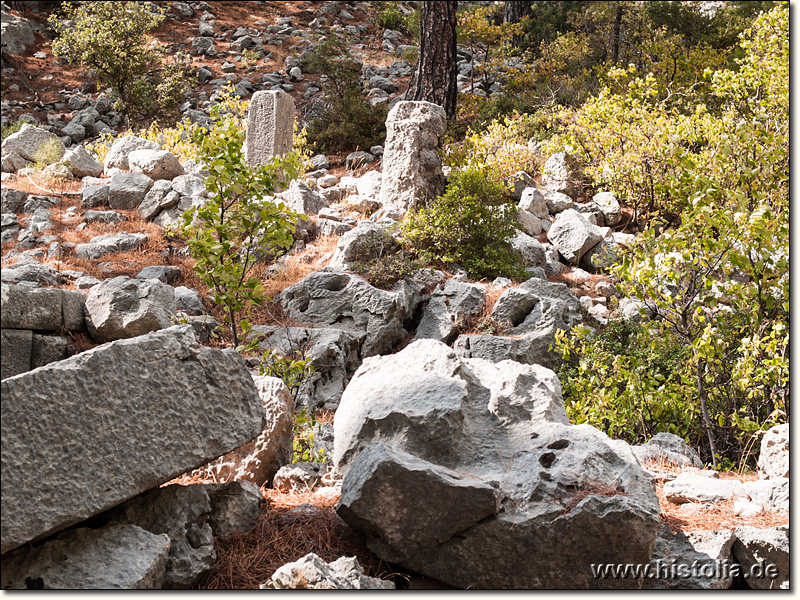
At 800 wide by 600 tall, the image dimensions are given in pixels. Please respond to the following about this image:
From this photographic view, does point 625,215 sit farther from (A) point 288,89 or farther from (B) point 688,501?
(A) point 288,89

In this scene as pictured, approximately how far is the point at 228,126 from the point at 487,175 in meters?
5.86

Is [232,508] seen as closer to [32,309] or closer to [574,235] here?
[32,309]

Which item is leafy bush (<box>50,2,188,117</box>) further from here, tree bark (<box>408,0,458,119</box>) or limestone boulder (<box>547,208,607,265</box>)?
limestone boulder (<box>547,208,607,265</box>)

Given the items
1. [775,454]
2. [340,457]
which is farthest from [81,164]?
[775,454]

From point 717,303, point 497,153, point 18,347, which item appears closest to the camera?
point 717,303

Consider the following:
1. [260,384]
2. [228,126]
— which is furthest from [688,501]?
[228,126]

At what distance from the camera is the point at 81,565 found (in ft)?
7.63

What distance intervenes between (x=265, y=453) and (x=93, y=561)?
4.34 feet

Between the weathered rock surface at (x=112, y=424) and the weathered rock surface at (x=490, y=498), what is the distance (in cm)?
65

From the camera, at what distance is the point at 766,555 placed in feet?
9.52

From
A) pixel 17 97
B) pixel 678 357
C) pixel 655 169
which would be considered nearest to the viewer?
pixel 678 357

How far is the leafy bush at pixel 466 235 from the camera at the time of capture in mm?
7816

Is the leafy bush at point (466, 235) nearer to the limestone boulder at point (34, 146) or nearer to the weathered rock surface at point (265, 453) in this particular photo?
the weathered rock surface at point (265, 453)

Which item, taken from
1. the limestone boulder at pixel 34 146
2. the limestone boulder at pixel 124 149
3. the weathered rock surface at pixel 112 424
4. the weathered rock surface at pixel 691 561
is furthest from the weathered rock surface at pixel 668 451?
the limestone boulder at pixel 34 146
